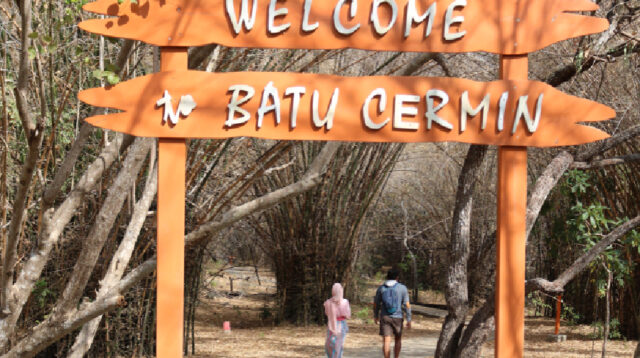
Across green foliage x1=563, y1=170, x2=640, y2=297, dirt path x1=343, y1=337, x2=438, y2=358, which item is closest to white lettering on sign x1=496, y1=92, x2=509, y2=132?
green foliage x1=563, y1=170, x2=640, y2=297

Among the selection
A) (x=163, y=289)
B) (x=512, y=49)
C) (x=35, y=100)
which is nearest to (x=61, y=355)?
(x=35, y=100)

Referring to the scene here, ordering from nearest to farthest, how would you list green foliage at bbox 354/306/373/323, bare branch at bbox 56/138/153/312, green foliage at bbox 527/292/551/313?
bare branch at bbox 56/138/153/312, green foliage at bbox 354/306/373/323, green foliage at bbox 527/292/551/313

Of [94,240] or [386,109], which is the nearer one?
[386,109]

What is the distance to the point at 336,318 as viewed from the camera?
20.1ft

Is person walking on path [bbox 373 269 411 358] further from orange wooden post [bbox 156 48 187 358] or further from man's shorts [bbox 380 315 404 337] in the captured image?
orange wooden post [bbox 156 48 187 358]

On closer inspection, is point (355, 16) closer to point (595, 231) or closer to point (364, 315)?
point (595, 231)

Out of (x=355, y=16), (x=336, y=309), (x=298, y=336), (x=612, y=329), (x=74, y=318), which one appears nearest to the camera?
(x=355, y=16)

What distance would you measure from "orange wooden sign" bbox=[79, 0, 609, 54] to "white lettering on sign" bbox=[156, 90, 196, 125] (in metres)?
0.24

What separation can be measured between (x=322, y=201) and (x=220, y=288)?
5263 millimetres

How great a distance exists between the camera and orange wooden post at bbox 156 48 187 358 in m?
3.39

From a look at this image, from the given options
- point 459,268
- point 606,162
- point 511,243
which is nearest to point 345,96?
point 511,243

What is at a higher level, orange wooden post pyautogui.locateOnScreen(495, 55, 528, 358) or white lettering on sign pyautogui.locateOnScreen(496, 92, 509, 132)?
white lettering on sign pyautogui.locateOnScreen(496, 92, 509, 132)

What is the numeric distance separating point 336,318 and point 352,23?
10.5 ft

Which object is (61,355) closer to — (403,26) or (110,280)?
(110,280)
